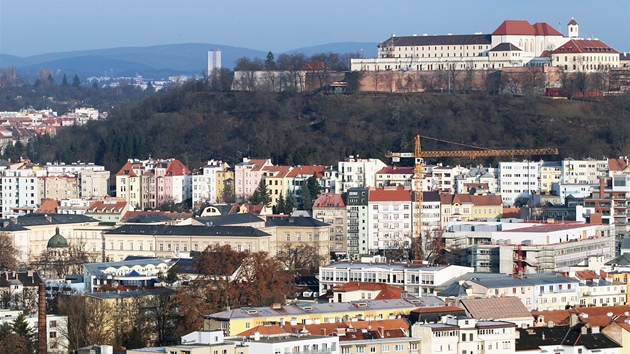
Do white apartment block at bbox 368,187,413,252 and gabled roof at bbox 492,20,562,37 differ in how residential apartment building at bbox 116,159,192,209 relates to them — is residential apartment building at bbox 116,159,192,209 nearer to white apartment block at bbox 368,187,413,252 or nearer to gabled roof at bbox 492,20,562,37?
white apartment block at bbox 368,187,413,252

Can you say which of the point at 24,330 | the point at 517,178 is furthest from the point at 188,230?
the point at 24,330

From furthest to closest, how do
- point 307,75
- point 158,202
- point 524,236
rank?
point 307,75 → point 158,202 → point 524,236

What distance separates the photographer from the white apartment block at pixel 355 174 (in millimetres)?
80762

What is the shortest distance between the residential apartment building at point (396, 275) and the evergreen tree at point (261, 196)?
82.6 feet

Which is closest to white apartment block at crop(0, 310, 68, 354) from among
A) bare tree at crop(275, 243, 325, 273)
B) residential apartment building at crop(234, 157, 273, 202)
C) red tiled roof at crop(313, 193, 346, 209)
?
bare tree at crop(275, 243, 325, 273)

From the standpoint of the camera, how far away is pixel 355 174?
81500 millimetres

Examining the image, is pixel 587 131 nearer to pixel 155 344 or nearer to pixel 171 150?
pixel 171 150

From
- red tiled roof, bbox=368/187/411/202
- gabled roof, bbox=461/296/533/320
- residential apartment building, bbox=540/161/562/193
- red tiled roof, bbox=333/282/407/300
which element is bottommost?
gabled roof, bbox=461/296/533/320

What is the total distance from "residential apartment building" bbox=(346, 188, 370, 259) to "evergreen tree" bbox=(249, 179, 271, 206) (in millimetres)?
8197

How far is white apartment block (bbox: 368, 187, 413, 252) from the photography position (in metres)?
71.5

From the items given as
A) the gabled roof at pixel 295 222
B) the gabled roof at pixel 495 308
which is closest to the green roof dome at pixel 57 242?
the gabled roof at pixel 295 222

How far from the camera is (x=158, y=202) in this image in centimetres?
8481

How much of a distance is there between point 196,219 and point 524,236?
48.8 feet

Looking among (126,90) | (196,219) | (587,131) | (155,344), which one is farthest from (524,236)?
(126,90)
